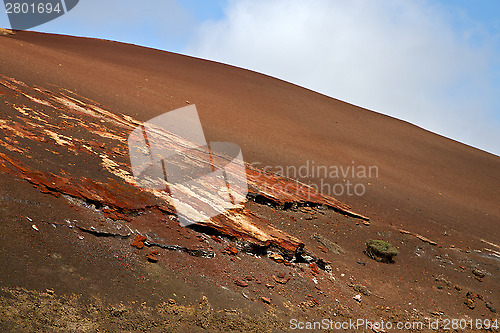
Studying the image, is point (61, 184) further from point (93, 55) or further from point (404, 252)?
point (93, 55)

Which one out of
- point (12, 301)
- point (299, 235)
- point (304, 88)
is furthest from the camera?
point (304, 88)

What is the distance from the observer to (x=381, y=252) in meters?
8.17

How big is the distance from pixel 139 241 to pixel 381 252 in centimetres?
554

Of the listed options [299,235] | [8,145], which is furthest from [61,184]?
[299,235]

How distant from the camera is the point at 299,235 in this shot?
7887 millimetres

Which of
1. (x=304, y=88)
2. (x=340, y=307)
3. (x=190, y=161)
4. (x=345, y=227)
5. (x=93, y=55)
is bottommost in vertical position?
(x=340, y=307)

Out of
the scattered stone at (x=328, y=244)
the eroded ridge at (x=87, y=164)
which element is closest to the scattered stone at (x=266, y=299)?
the eroded ridge at (x=87, y=164)

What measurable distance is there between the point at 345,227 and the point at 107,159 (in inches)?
236

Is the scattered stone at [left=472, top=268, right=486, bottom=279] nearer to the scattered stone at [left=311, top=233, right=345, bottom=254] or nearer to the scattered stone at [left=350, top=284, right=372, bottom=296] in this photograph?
the scattered stone at [left=311, top=233, right=345, bottom=254]

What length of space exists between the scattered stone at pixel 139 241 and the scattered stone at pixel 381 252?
5334 mm

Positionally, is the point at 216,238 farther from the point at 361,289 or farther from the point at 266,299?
the point at 361,289

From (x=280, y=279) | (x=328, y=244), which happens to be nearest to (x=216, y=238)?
(x=280, y=279)

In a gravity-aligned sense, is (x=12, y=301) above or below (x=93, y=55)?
below

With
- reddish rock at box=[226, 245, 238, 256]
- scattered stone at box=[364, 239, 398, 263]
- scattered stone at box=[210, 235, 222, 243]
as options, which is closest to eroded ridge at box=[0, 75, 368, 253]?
scattered stone at box=[210, 235, 222, 243]
